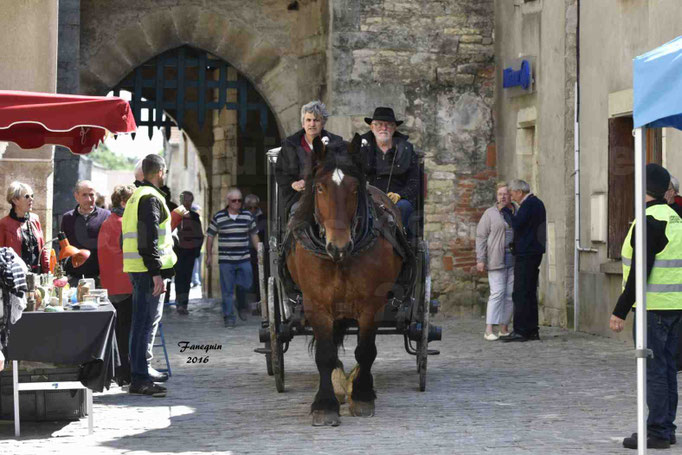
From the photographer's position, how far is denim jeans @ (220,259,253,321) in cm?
1745

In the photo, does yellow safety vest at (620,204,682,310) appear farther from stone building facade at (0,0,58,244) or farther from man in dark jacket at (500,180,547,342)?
stone building facade at (0,0,58,244)

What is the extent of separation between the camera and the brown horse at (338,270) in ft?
Answer: 28.6

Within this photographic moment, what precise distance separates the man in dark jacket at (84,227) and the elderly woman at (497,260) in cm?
488

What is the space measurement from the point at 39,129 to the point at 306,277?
9.81 ft

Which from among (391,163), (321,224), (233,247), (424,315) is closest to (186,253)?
(233,247)

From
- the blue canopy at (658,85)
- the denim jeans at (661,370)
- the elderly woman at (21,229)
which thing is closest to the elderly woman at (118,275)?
the elderly woman at (21,229)

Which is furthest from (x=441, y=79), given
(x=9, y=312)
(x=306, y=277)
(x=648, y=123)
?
(x=9, y=312)

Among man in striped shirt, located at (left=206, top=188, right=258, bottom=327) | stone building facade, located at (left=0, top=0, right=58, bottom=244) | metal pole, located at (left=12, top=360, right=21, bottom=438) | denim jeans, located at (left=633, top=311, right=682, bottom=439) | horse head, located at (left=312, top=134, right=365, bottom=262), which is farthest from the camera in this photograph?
man in striped shirt, located at (left=206, top=188, right=258, bottom=327)

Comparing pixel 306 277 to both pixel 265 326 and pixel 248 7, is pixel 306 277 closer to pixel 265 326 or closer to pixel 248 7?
pixel 265 326

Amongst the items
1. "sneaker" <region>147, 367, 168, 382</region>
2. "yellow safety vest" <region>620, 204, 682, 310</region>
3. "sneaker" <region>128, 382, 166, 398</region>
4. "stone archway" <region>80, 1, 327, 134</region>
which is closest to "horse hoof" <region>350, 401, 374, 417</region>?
"sneaker" <region>128, 382, 166, 398</region>

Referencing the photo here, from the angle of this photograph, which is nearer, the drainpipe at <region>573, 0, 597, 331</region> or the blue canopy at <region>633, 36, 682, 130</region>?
the blue canopy at <region>633, 36, 682, 130</region>

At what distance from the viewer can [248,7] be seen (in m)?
19.4

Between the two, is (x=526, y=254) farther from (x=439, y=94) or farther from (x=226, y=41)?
(x=226, y=41)

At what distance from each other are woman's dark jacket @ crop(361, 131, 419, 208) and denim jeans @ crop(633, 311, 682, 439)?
3009 mm
